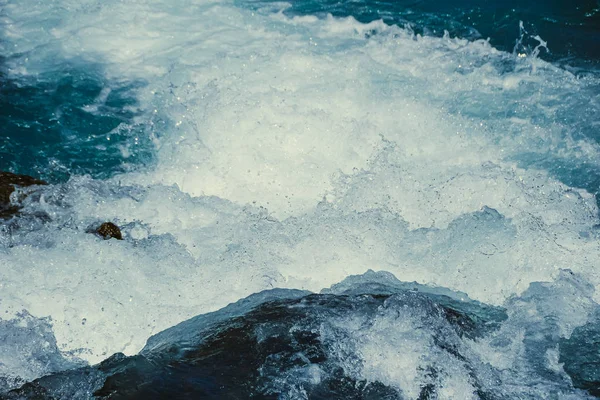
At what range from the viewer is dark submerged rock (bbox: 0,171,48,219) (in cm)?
444

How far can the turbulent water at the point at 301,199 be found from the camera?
3.37 m

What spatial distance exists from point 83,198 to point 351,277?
6.67 feet

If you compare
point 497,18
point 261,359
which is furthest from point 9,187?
point 497,18

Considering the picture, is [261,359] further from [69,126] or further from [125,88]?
[125,88]

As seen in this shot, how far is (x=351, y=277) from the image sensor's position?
13.9 ft

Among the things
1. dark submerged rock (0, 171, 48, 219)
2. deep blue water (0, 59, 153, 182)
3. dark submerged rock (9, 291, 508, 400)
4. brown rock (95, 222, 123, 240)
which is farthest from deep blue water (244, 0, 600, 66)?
dark submerged rock (9, 291, 508, 400)

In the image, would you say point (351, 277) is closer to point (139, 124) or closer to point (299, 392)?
point (299, 392)

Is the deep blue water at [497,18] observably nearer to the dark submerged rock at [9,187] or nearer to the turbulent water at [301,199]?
the turbulent water at [301,199]

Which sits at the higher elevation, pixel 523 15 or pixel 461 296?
pixel 523 15

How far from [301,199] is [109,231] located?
5.51ft

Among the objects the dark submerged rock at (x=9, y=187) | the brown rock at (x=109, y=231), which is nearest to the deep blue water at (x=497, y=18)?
the dark submerged rock at (x=9, y=187)

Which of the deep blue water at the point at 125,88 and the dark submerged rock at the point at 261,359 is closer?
the dark submerged rock at the point at 261,359

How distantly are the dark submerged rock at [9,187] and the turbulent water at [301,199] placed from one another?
78mm

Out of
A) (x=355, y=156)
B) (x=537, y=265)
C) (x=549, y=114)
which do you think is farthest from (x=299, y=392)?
(x=549, y=114)
